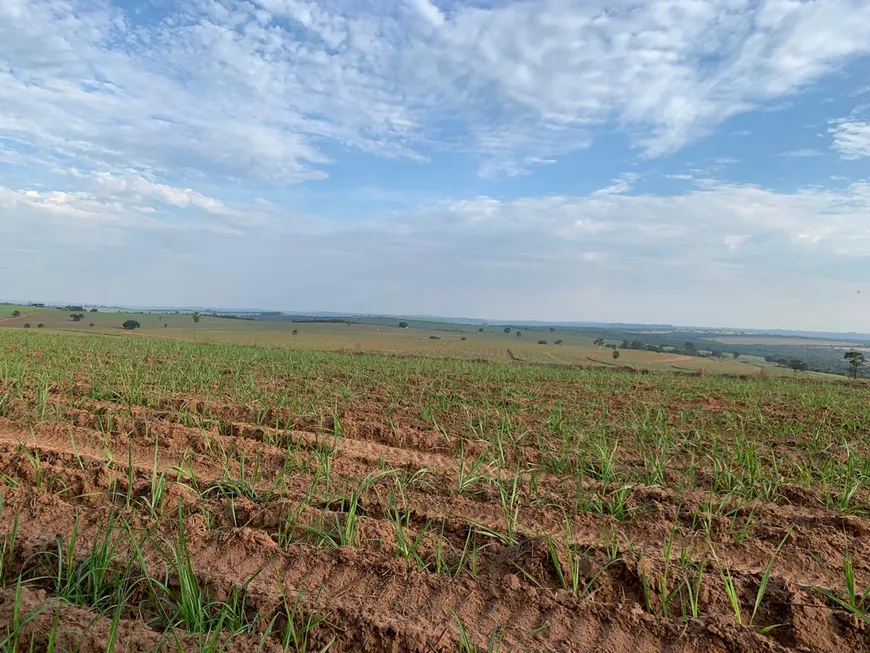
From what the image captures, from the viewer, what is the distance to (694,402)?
10.7 m

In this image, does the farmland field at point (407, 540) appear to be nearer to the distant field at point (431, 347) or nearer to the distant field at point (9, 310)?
the distant field at point (431, 347)

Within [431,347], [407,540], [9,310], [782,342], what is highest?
[9,310]

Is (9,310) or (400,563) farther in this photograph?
(9,310)

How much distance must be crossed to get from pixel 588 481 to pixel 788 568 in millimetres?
1664

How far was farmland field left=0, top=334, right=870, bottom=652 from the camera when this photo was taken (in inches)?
94.2

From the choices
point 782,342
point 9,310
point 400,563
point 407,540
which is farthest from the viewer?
point 782,342

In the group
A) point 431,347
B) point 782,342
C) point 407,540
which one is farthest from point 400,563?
point 782,342

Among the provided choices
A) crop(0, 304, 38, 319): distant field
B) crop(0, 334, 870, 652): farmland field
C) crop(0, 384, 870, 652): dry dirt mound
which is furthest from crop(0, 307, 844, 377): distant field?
crop(0, 384, 870, 652): dry dirt mound

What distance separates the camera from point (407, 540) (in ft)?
10.7

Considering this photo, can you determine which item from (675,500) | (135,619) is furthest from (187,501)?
(675,500)

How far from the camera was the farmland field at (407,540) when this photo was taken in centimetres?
239

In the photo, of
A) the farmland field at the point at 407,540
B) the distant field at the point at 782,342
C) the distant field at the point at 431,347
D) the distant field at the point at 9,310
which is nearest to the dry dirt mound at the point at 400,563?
the farmland field at the point at 407,540

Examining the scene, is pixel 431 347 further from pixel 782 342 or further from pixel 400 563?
pixel 782 342

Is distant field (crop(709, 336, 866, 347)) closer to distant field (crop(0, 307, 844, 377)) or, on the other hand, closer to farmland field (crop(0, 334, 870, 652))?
distant field (crop(0, 307, 844, 377))
